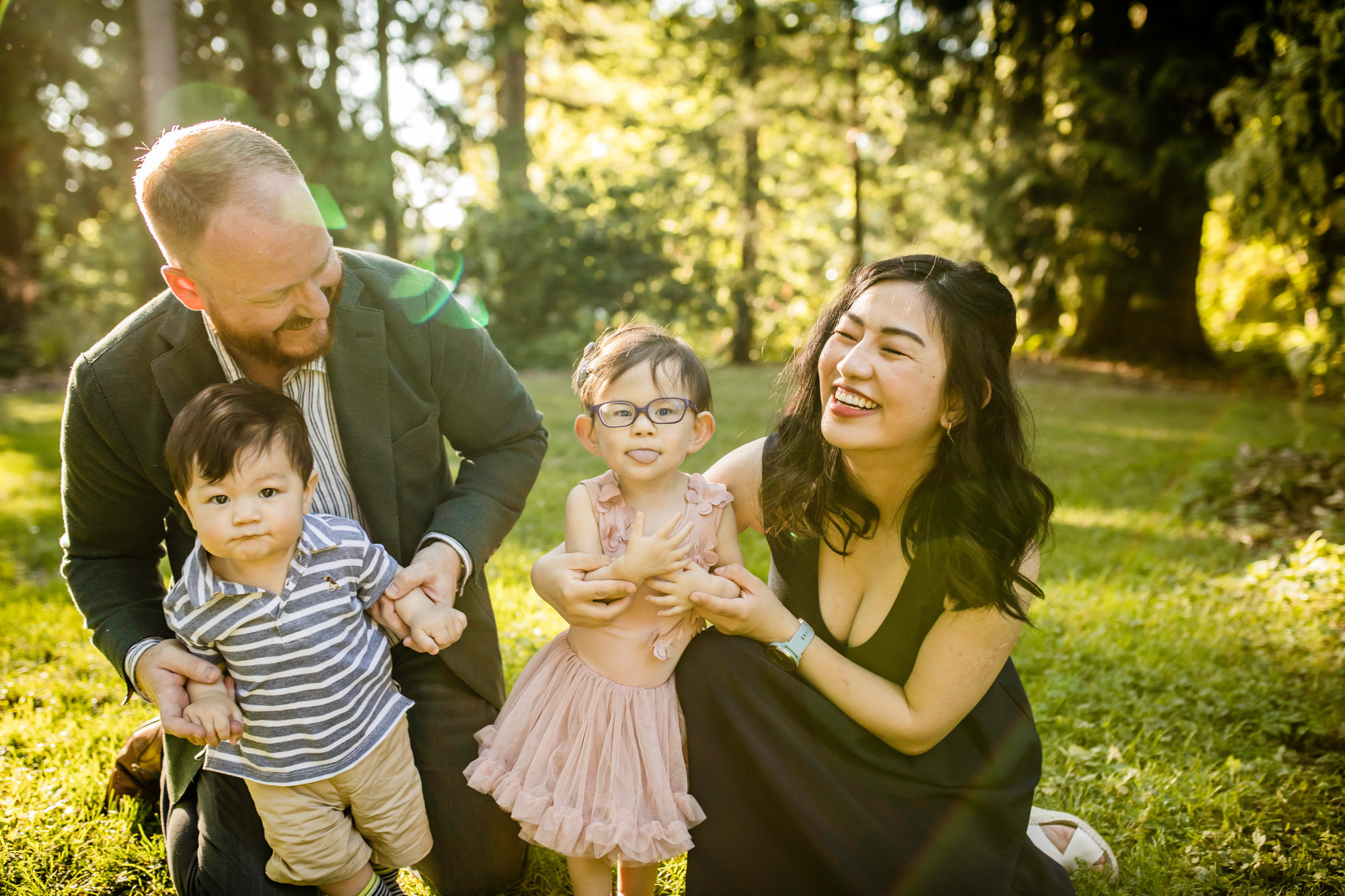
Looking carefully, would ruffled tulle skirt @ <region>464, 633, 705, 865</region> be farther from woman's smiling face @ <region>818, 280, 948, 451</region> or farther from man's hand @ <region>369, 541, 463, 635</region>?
woman's smiling face @ <region>818, 280, 948, 451</region>

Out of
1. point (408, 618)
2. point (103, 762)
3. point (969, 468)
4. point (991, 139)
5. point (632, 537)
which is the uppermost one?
point (991, 139)

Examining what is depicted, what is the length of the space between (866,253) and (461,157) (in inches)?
317

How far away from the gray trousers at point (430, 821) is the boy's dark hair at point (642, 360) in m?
0.97

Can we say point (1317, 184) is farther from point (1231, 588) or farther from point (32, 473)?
point (32, 473)

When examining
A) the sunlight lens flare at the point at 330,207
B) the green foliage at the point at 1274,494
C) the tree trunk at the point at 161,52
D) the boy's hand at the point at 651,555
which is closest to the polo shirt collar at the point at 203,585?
the boy's hand at the point at 651,555

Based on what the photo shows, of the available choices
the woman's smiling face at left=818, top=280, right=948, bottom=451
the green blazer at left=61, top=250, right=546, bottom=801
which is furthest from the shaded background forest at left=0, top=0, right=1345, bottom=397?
the green blazer at left=61, top=250, right=546, bottom=801

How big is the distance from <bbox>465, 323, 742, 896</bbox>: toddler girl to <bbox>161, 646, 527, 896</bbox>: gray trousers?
0.26 m

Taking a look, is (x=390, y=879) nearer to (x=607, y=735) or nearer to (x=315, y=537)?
(x=607, y=735)

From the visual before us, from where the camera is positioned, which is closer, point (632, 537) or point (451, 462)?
point (632, 537)

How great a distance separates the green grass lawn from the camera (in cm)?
245

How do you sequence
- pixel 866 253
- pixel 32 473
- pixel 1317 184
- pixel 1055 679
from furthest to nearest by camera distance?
pixel 866 253 → pixel 32 473 → pixel 1317 184 → pixel 1055 679

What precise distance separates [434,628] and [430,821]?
2.23ft

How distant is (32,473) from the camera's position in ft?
22.0

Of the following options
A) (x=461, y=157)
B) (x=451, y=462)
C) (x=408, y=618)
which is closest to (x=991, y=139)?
(x=461, y=157)
